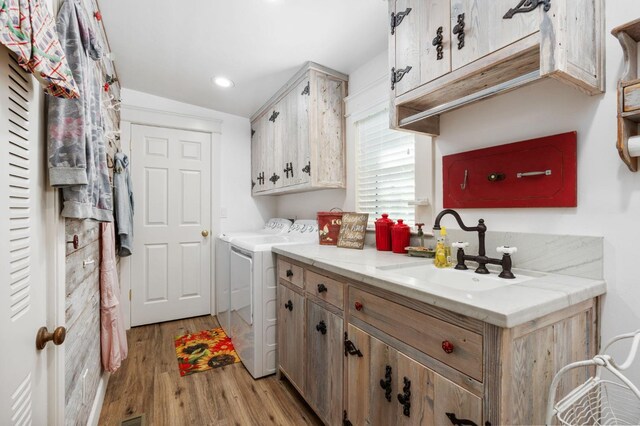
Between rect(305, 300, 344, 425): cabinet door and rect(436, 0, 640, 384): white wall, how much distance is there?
3.35ft

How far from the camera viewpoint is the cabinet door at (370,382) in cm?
115

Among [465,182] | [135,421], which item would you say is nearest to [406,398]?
[465,182]

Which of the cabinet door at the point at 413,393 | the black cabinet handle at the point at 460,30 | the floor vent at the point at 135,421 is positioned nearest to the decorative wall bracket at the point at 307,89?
the black cabinet handle at the point at 460,30

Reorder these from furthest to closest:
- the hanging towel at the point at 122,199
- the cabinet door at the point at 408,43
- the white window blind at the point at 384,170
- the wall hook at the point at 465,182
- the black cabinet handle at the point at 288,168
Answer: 1. the black cabinet handle at the point at 288,168
2. the hanging towel at the point at 122,199
3. the white window blind at the point at 384,170
4. the wall hook at the point at 465,182
5. the cabinet door at the point at 408,43

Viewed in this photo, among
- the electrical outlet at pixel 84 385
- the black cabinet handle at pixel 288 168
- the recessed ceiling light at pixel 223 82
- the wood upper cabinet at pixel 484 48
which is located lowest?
the electrical outlet at pixel 84 385

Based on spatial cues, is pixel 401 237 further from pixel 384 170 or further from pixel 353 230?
pixel 384 170

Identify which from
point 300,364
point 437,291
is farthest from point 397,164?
point 300,364

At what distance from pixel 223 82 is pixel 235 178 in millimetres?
1245

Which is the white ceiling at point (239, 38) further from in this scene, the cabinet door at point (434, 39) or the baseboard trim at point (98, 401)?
the baseboard trim at point (98, 401)

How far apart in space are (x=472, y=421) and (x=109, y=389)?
93.2 inches

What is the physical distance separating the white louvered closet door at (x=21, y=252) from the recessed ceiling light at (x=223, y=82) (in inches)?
82.4

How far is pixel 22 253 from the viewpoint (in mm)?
826

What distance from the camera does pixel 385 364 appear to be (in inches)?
46.4

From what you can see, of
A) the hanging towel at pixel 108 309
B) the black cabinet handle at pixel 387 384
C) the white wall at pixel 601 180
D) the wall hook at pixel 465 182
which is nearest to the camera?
the white wall at pixel 601 180
